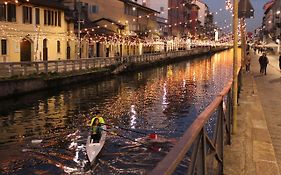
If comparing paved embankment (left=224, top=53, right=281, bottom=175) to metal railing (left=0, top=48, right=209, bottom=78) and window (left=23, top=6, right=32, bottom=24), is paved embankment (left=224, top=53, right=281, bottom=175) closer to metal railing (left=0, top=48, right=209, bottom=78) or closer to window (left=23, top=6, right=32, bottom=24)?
metal railing (left=0, top=48, right=209, bottom=78)

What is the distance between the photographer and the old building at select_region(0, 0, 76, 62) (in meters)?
38.1

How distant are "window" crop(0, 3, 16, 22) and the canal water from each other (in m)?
9.90

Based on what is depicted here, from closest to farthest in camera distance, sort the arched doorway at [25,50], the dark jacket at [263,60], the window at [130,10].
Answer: the dark jacket at [263,60] → the arched doorway at [25,50] → the window at [130,10]

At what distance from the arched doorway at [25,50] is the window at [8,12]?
9.40ft

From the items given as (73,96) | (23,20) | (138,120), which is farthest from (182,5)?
(138,120)

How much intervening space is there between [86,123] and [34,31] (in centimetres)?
2541

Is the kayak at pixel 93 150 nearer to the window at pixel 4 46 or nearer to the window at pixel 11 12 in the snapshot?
the window at pixel 4 46

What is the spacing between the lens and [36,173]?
1244 cm

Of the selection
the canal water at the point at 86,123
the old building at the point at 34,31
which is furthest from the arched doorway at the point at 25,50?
the canal water at the point at 86,123

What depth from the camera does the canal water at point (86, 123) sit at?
13.4 m

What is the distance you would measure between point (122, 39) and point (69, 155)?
46664 mm

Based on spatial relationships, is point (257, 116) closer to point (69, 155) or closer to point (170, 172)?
point (69, 155)

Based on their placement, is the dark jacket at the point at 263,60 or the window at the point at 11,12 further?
the window at the point at 11,12

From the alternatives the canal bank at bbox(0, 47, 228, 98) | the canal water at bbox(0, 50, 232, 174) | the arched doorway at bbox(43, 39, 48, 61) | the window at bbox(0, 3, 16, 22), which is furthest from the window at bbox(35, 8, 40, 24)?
the canal water at bbox(0, 50, 232, 174)
